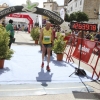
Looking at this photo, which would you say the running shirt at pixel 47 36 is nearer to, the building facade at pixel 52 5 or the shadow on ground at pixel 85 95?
the shadow on ground at pixel 85 95

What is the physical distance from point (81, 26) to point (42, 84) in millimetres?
2276

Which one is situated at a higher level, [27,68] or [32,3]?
[32,3]

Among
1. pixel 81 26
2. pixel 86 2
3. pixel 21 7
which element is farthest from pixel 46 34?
pixel 86 2

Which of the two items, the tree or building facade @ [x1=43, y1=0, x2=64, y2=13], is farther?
building facade @ [x1=43, y1=0, x2=64, y2=13]

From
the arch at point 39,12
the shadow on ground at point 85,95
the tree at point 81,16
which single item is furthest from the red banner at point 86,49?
the tree at point 81,16

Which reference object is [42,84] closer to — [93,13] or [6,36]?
[6,36]

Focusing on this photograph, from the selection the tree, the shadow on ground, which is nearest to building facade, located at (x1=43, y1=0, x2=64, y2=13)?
the tree

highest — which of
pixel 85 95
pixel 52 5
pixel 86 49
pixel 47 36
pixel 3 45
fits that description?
pixel 52 5

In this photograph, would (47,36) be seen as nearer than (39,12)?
Yes

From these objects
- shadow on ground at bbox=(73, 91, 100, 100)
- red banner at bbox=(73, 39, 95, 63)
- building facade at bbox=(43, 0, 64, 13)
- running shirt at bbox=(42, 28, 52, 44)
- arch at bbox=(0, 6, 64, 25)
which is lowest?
shadow on ground at bbox=(73, 91, 100, 100)

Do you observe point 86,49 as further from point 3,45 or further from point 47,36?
point 3,45

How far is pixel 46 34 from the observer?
672cm

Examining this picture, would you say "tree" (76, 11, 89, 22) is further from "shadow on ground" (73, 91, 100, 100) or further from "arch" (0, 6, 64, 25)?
"shadow on ground" (73, 91, 100, 100)

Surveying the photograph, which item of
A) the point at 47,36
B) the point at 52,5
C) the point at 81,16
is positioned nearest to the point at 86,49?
the point at 47,36
